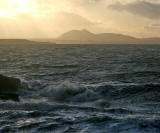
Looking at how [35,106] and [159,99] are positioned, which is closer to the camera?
[35,106]

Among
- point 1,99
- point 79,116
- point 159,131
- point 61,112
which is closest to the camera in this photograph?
point 159,131

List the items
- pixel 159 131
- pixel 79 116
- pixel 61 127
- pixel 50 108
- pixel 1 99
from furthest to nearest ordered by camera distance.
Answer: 1. pixel 1 99
2. pixel 50 108
3. pixel 79 116
4. pixel 61 127
5. pixel 159 131

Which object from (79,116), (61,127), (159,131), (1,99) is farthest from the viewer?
(1,99)

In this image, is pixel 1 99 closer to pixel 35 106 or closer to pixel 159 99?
pixel 35 106

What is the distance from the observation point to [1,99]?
13594mm

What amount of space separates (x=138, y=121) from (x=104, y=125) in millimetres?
1256

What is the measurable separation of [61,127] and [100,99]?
5.72 metres

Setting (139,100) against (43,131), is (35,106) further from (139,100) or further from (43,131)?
(139,100)

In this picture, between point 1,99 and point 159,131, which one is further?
point 1,99

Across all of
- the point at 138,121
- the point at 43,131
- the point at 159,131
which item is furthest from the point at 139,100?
the point at 43,131

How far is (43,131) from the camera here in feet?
27.3

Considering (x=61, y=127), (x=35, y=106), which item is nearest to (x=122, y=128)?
(x=61, y=127)

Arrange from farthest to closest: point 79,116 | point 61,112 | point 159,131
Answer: point 61,112 < point 79,116 < point 159,131

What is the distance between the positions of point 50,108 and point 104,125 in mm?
3431
